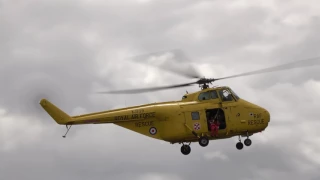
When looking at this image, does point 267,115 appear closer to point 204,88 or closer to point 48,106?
point 204,88

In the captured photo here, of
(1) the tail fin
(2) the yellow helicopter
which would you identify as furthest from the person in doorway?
(1) the tail fin

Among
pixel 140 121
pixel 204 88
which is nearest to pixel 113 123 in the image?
pixel 140 121

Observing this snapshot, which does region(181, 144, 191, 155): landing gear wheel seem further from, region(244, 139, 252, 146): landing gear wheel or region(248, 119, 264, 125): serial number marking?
region(248, 119, 264, 125): serial number marking

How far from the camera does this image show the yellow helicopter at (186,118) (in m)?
87.8

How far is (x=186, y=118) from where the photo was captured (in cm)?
8825

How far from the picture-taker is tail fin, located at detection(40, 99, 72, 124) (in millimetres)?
87500

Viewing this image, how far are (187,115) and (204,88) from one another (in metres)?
3.31

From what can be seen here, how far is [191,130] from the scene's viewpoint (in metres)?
88.0

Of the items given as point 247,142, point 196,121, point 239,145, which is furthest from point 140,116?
point 247,142

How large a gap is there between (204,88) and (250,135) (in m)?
5.89

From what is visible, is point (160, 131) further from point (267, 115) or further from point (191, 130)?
point (267, 115)

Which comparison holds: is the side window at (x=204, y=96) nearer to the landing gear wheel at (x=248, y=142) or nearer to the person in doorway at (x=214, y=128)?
the person in doorway at (x=214, y=128)

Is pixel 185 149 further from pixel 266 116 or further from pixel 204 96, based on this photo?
pixel 266 116

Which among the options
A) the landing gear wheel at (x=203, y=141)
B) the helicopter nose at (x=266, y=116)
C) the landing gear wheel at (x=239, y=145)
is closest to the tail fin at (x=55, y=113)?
the landing gear wheel at (x=203, y=141)
